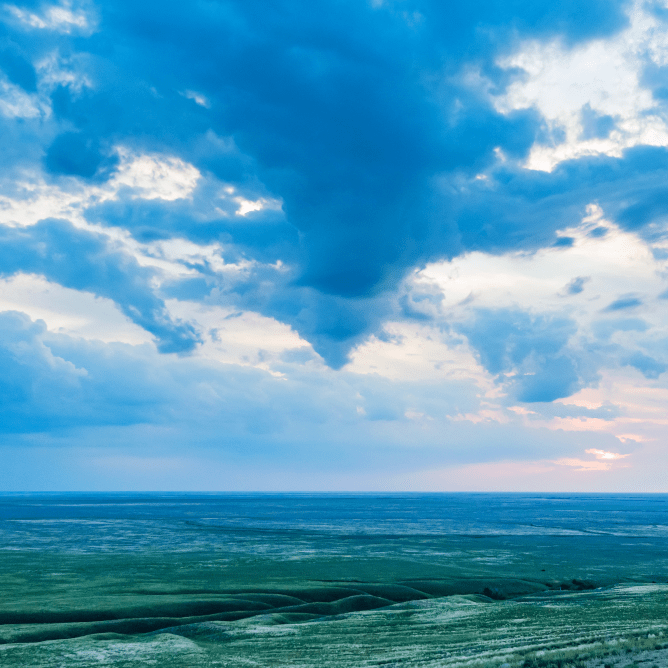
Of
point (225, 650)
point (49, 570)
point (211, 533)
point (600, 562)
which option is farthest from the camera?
point (211, 533)

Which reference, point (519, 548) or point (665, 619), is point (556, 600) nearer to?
point (665, 619)

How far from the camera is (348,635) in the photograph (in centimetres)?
3503

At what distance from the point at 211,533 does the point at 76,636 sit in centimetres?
7214

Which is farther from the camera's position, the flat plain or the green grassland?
the flat plain

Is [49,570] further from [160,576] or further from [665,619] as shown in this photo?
[665,619]

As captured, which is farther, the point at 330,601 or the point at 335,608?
the point at 330,601

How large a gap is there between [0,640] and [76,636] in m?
4.43

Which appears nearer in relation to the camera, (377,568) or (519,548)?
(377,568)

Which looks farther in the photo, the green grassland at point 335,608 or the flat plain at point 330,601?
the flat plain at point 330,601

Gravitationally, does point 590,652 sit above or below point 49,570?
above

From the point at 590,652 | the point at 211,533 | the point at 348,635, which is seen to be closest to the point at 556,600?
the point at 348,635

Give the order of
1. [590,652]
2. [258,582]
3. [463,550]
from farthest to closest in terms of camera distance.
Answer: [463,550] → [258,582] → [590,652]

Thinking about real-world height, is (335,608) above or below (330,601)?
above

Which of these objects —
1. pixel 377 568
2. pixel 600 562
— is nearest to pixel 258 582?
pixel 377 568
